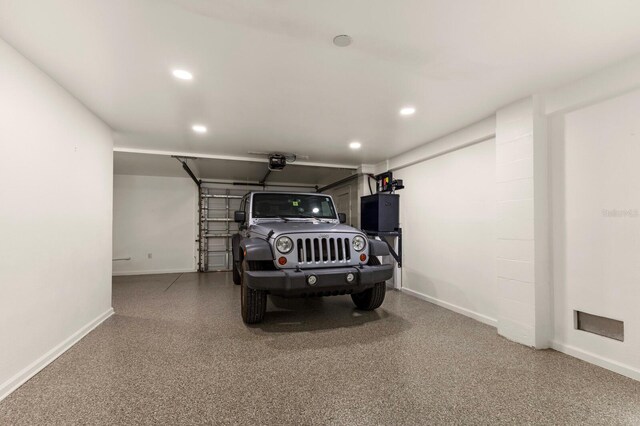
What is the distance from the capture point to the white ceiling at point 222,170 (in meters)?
5.63

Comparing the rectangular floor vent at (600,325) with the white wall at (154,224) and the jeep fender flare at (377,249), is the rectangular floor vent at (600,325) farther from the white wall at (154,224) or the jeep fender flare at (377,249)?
the white wall at (154,224)

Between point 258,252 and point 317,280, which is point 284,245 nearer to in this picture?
point 258,252

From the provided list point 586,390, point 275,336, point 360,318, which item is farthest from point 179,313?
point 586,390

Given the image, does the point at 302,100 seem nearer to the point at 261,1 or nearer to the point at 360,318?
the point at 261,1

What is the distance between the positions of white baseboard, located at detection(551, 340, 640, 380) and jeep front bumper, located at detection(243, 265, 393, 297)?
1.70 m

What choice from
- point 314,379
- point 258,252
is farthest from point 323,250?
point 314,379

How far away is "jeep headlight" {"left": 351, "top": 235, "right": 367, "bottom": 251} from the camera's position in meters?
3.35

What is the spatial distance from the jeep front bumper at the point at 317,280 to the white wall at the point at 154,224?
517 centimetres

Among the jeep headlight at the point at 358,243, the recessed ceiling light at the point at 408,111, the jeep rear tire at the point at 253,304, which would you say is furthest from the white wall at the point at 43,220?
the recessed ceiling light at the point at 408,111

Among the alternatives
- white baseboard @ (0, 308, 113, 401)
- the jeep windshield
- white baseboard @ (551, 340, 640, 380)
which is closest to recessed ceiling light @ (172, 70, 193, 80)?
the jeep windshield

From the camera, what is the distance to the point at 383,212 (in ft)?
16.0

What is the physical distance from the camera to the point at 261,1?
1.58 metres

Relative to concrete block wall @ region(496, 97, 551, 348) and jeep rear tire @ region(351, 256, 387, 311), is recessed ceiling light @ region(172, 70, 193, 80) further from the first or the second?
concrete block wall @ region(496, 97, 551, 348)

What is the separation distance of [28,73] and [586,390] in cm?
478
